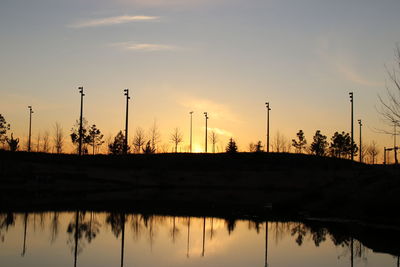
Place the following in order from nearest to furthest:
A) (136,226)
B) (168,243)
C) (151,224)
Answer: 1. (168,243)
2. (136,226)
3. (151,224)

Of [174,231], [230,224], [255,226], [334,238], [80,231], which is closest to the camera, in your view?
[334,238]

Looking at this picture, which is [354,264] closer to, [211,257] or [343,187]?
[211,257]

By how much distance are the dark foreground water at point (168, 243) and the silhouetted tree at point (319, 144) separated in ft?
342

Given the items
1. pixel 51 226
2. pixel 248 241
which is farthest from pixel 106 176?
pixel 248 241

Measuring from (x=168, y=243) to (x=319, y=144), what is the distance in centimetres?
11359

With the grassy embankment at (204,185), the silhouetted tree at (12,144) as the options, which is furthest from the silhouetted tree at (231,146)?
the silhouetted tree at (12,144)

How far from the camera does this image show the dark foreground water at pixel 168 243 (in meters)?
16.6

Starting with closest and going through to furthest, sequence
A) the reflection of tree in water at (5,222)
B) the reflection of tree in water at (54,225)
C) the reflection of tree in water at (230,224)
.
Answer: the reflection of tree in water at (5,222), the reflection of tree in water at (54,225), the reflection of tree in water at (230,224)

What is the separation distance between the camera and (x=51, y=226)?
2394cm

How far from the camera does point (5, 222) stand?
79.9 feet

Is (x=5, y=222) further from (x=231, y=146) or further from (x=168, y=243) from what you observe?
(x=231, y=146)

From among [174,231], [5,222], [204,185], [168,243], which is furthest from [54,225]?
[204,185]

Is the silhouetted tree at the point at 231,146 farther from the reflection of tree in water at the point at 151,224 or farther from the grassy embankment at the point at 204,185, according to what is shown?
the reflection of tree in water at the point at 151,224

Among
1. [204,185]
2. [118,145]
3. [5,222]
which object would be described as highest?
[118,145]
